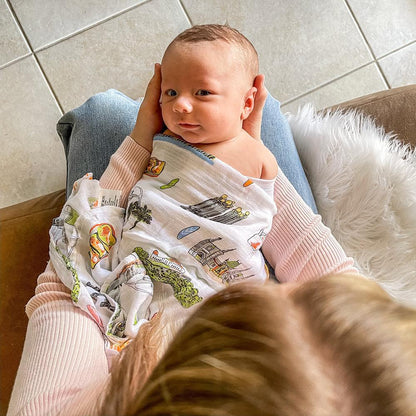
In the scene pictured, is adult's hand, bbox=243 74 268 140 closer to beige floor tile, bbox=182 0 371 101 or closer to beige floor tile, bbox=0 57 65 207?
beige floor tile, bbox=182 0 371 101

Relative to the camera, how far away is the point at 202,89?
0.75m

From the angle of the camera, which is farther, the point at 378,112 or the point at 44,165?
the point at 44,165

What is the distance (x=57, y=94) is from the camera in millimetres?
1273

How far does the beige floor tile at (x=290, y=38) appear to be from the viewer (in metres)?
1.30

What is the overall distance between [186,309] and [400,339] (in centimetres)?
42

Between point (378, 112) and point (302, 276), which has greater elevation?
point (378, 112)

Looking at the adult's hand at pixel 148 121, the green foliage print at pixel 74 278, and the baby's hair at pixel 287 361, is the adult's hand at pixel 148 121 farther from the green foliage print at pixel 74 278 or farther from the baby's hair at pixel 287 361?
the baby's hair at pixel 287 361

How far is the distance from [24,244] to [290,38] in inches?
34.1

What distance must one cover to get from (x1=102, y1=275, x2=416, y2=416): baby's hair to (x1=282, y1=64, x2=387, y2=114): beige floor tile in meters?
0.96

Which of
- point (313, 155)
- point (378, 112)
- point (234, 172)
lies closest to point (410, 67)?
point (378, 112)

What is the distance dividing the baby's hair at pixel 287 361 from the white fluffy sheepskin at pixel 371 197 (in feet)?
1.62

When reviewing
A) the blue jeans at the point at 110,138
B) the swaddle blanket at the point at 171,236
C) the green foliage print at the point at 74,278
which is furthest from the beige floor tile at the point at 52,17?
the green foliage print at the point at 74,278

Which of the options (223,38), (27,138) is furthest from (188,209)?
(27,138)

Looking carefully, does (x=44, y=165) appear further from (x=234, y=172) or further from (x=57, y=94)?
(x=234, y=172)
